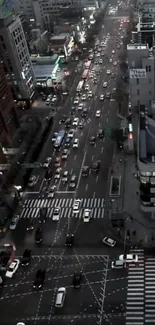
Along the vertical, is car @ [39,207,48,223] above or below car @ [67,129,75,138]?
below

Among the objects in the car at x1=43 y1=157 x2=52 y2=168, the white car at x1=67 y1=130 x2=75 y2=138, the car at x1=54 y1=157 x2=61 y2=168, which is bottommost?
the car at x1=54 y1=157 x2=61 y2=168

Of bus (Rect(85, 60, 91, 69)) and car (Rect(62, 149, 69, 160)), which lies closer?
car (Rect(62, 149, 69, 160))

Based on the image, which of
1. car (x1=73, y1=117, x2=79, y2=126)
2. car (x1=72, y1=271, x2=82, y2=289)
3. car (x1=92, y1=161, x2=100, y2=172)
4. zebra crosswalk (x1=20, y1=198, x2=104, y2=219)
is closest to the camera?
car (x1=72, y1=271, x2=82, y2=289)

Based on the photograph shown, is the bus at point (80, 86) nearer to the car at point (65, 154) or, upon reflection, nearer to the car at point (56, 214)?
the car at point (65, 154)

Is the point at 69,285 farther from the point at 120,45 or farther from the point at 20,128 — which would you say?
the point at 120,45

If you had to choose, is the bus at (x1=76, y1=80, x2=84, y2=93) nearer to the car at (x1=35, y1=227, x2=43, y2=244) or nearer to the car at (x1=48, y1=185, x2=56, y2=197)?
the car at (x1=48, y1=185, x2=56, y2=197)

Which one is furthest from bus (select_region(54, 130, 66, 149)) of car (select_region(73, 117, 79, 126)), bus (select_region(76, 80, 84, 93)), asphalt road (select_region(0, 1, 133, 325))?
bus (select_region(76, 80, 84, 93))

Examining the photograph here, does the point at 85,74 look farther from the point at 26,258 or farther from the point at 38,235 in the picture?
the point at 26,258
